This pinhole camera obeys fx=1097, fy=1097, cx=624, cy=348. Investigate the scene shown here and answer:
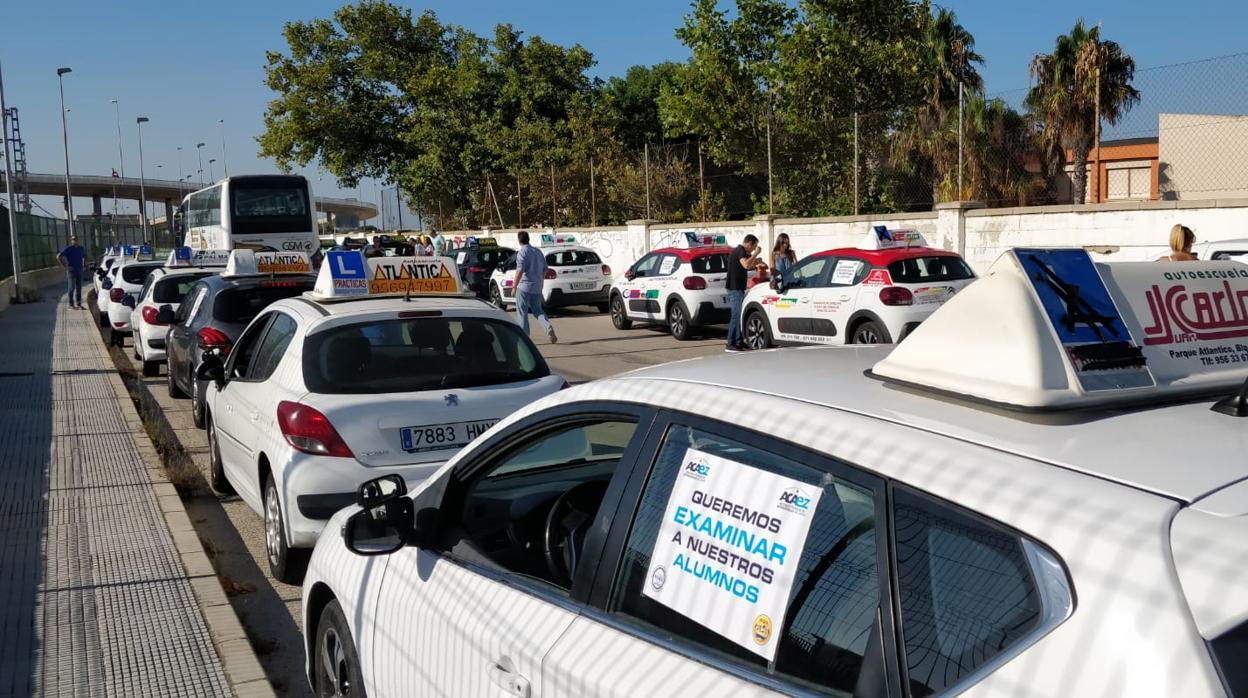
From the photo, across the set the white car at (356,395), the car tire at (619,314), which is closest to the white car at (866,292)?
the car tire at (619,314)

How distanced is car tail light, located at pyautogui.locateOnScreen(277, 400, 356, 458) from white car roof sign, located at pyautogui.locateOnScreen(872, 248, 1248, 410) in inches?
160

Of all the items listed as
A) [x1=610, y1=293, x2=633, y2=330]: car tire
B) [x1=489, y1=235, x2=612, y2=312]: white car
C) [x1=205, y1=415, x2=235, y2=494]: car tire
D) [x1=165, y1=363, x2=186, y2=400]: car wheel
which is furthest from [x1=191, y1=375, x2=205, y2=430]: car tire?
[x1=489, y1=235, x2=612, y2=312]: white car

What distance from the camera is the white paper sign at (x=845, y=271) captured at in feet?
47.5

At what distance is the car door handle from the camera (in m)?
2.51

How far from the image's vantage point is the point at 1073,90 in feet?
95.7

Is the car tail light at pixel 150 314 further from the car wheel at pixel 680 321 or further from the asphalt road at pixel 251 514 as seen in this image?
the car wheel at pixel 680 321

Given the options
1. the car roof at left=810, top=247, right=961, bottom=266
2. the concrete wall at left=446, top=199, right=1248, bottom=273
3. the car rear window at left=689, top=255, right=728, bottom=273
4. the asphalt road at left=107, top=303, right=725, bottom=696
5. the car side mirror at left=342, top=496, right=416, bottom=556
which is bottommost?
the asphalt road at left=107, top=303, right=725, bottom=696

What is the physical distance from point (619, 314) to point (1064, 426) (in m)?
19.0

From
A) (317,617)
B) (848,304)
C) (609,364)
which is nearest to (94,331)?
Answer: (609,364)

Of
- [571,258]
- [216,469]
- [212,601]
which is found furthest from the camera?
[571,258]

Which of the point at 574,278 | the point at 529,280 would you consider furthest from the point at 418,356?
the point at 574,278

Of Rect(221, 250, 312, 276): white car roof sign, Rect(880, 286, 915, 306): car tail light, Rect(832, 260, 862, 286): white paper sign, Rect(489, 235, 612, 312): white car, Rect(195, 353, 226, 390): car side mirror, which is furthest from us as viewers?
Rect(489, 235, 612, 312): white car

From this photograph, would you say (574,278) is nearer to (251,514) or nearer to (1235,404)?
(251,514)

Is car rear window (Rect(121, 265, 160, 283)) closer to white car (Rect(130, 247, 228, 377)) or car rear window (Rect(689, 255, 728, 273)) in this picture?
white car (Rect(130, 247, 228, 377))
